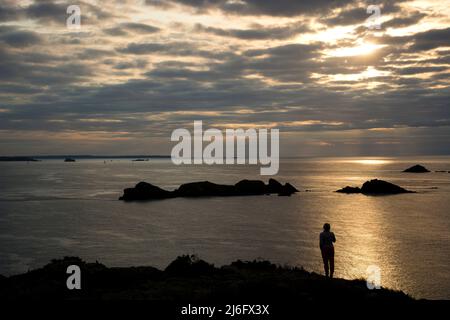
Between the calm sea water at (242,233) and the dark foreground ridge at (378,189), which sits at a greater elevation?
the dark foreground ridge at (378,189)

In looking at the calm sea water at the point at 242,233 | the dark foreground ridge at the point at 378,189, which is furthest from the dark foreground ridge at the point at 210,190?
the dark foreground ridge at the point at 378,189

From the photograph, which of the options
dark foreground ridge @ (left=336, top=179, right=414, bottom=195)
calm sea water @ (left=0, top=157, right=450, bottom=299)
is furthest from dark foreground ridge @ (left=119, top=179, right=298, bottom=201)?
dark foreground ridge @ (left=336, top=179, right=414, bottom=195)

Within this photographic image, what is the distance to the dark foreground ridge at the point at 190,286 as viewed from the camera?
15633mm

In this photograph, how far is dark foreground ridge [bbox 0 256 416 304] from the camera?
15.6m

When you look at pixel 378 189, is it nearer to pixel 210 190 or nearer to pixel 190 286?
pixel 210 190

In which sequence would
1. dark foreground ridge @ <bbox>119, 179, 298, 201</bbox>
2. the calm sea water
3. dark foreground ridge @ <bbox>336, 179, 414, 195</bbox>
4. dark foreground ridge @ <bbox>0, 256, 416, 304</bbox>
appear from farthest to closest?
dark foreground ridge @ <bbox>336, 179, 414, 195</bbox> < dark foreground ridge @ <bbox>119, 179, 298, 201</bbox> < the calm sea water < dark foreground ridge @ <bbox>0, 256, 416, 304</bbox>

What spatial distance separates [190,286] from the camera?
1800 centimetres

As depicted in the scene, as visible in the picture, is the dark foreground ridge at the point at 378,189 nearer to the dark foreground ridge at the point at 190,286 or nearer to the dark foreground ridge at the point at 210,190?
the dark foreground ridge at the point at 210,190

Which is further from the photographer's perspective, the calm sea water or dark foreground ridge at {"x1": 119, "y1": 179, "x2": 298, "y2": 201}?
dark foreground ridge at {"x1": 119, "y1": 179, "x2": 298, "y2": 201}

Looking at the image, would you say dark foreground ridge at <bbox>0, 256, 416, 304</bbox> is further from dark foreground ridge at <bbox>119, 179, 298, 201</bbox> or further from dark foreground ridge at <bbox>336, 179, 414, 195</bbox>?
dark foreground ridge at <bbox>336, 179, 414, 195</bbox>

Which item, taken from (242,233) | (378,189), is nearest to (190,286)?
(242,233)

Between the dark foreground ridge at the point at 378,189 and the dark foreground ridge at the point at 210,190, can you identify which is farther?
the dark foreground ridge at the point at 378,189
